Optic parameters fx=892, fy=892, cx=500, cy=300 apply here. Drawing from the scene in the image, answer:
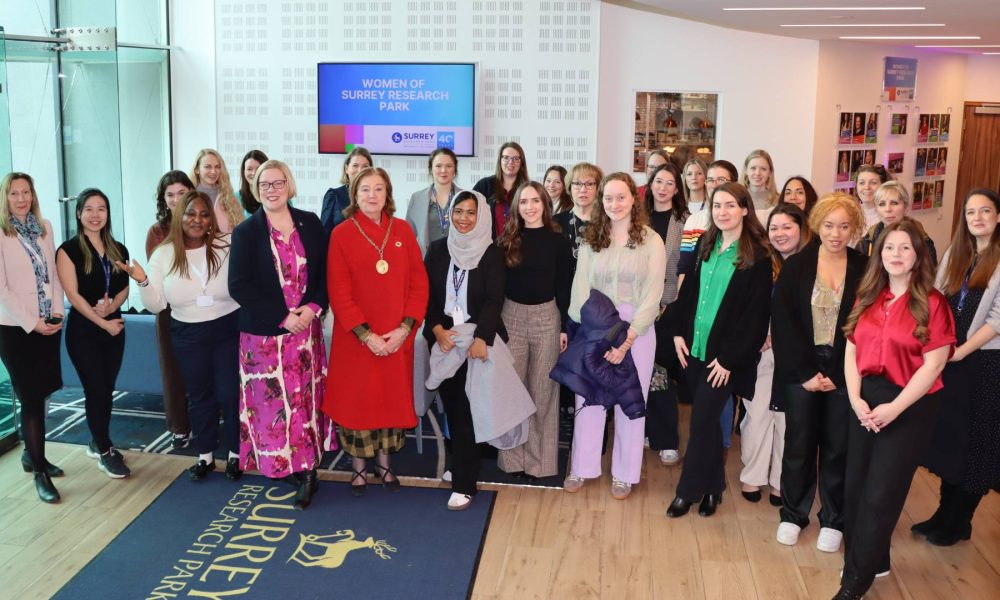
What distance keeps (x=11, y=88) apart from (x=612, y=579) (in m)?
5.89

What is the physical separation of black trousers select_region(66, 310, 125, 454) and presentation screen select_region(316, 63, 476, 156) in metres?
4.87

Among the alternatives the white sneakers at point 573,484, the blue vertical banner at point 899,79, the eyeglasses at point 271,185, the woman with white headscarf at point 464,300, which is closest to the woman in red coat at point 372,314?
the woman with white headscarf at point 464,300

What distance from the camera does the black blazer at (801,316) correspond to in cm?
395

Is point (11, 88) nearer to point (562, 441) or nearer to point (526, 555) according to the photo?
point (562, 441)

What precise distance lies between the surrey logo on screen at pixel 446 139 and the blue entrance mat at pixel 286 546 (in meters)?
5.06

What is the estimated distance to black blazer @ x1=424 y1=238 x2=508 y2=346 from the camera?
4.61 metres

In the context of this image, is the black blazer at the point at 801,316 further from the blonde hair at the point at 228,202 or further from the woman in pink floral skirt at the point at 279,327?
the blonde hair at the point at 228,202

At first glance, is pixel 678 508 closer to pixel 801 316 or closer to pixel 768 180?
pixel 801 316

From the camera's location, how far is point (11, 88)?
22.5ft

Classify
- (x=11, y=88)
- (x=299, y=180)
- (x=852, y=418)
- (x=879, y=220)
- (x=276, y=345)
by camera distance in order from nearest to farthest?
(x=852, y=418)
(x=276, y=345)
(x=879, y=220)
(x=11, y=88)
(x=299, y=180)

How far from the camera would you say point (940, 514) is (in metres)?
4.42

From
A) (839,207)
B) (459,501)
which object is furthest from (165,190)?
(839,207)

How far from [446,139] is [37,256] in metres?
5.14

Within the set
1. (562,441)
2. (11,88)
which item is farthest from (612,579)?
(11,88)
